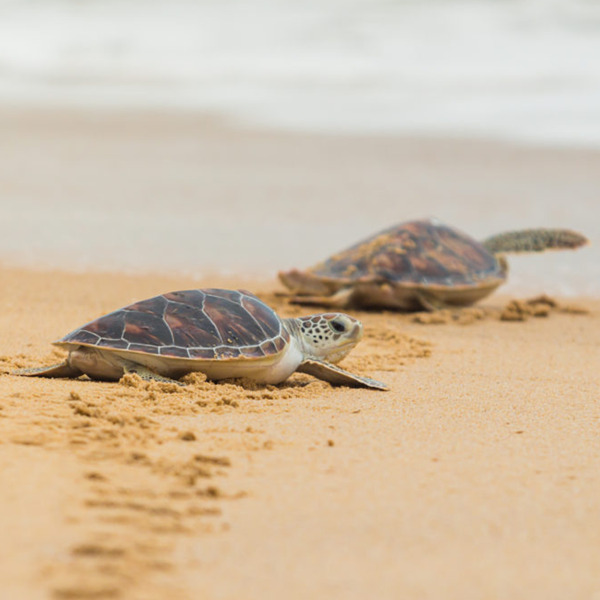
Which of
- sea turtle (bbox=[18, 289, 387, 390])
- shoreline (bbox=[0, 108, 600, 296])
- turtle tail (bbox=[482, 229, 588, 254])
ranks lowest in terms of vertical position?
sea turtle (bbox=[18, 289, 387, 390])

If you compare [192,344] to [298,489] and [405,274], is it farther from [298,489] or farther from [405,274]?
[405,274]

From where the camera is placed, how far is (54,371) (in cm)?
423

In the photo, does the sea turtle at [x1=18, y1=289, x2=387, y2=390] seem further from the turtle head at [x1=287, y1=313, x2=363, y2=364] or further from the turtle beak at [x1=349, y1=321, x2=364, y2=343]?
the turtle beak at [x1=349, y1=321, x2=364, y2=343]

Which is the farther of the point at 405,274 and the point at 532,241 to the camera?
the point at 532,241

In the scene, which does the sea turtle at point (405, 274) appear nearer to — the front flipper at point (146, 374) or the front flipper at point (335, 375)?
the front flipper at point (335, 375)

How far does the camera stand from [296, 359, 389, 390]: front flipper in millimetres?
4431

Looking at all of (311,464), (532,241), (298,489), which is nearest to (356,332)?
(311,464)

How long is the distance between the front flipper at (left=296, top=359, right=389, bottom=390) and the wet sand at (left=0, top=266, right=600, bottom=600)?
83mm

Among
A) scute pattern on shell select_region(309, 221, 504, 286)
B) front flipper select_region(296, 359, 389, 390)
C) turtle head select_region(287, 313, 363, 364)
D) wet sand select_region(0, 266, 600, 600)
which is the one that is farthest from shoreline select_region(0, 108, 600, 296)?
wet sand select_region(0, 266, 600, 600)

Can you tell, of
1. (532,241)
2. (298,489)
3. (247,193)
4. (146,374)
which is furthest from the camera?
(247,193)

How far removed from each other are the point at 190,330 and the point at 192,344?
0.26 ft

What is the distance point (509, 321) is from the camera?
297 inches

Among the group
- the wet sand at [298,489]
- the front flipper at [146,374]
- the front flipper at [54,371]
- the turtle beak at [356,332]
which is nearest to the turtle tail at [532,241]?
the wet sand at [298,489]

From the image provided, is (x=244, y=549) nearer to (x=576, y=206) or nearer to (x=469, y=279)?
(x=469, y=279)
